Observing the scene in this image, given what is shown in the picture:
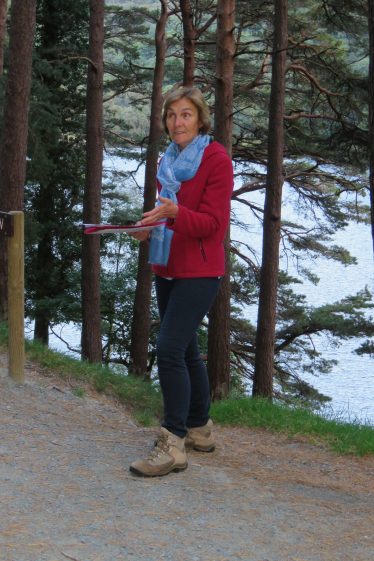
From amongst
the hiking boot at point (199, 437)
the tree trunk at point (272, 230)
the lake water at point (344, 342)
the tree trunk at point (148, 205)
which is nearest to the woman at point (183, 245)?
the hiking boot at point (199, 437)

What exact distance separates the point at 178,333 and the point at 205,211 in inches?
27.6

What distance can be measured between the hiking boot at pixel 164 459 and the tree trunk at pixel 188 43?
13026mm

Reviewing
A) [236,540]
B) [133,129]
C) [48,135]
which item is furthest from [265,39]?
[236,540]

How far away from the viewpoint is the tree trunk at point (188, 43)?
1696 cm

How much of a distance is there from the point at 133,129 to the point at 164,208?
879 inches

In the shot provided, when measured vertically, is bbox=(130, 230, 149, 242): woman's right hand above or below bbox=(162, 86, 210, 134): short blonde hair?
below

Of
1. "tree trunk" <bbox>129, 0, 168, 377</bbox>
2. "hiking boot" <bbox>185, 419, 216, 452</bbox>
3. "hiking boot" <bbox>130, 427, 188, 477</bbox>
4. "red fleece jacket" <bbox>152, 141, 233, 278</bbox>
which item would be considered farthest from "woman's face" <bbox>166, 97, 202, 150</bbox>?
"tree trunk" <bbox>129, 0, 168, 377</bbox>

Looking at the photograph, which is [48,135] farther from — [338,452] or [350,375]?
[350,375]

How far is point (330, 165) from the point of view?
64.2 feet

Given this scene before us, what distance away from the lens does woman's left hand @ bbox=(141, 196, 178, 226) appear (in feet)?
13.6

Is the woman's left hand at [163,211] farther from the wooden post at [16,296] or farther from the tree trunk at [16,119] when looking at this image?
the tree trunk at [16,119]

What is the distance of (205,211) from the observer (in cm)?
432

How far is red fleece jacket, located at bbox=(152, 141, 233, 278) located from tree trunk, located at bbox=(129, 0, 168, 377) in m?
14.2

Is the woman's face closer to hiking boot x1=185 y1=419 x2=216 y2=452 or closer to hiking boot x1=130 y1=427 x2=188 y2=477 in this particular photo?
hiking boot x1=130 y1=427 x2=188 y2=477
